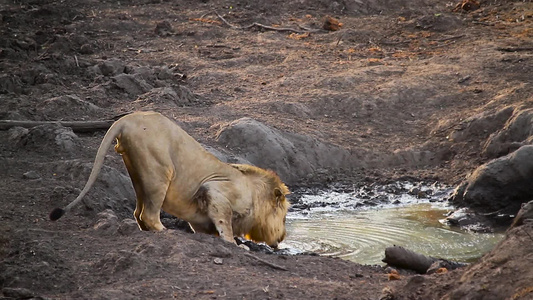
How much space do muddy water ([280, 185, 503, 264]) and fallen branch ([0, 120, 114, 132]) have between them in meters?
2.71

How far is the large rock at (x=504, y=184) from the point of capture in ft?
37.7

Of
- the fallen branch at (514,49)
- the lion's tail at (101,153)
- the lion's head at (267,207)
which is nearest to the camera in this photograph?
the lion's tail at (101,153)

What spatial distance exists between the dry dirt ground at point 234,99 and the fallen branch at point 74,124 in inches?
4.1

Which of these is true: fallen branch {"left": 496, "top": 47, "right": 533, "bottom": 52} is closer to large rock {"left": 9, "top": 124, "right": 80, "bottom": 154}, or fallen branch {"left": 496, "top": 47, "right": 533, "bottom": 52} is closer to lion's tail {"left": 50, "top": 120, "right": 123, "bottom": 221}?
large rock {"left": 9, "top": 124, "right": 80, "bottom": 154}

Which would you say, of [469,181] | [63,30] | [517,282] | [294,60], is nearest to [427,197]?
[469,181]

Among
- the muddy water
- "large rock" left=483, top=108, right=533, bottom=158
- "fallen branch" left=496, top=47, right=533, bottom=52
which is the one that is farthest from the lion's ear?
"fallen branch" left=496, top=47, right=533, bottom=52

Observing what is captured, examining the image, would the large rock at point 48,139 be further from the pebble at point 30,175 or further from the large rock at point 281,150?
the large rock at point 281,150

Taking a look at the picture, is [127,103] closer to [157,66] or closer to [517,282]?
[157,66]

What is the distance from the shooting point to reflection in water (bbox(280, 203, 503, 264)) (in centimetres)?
1009

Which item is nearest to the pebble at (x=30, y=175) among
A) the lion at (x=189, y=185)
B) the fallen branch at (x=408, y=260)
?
the lion at (x=189, y=185)

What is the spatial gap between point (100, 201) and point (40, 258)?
8.24 ft

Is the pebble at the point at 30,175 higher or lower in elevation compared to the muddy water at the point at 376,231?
higher

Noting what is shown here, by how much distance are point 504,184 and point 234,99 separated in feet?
16.5

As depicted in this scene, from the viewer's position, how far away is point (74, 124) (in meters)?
12.4
